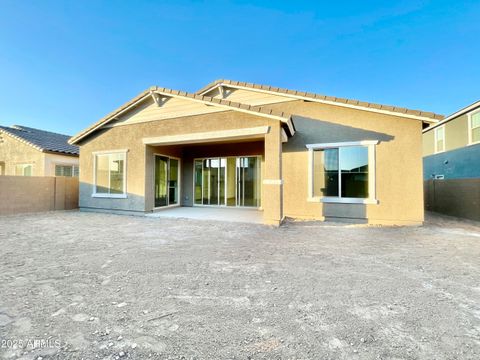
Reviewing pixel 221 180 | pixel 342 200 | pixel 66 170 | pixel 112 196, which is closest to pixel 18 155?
pixel 66 170

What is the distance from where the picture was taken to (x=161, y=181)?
11.1 metres

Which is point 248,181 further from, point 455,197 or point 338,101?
point 455,197

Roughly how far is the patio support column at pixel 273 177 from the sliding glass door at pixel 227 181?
3795 millimetres

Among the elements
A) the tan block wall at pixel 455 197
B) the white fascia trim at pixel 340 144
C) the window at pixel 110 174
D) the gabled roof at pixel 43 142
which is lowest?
the tan block wall at pixel 455 197

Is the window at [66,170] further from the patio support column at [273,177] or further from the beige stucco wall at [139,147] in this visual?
the patio support column at [273,177]

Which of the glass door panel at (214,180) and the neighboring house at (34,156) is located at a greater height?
the neighboring house at (34,156)

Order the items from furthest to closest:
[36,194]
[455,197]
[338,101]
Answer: [36,194]
[455,197]
[338,101]

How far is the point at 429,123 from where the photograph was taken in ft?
24.9

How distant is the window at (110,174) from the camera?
10466mm

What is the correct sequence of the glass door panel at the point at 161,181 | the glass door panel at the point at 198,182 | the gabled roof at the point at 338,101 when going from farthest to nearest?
the glass door panel at the point at 198,182 → the glass door panel at the point at 161,181 → the gabled roof at the point at 338,101

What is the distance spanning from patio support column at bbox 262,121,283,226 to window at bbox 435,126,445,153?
14.1 meters

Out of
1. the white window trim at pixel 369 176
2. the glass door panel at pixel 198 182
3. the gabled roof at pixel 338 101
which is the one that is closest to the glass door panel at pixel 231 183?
the glass door panel at pixel 198 182

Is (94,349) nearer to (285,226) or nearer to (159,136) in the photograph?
(285,226)

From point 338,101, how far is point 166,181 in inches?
336
